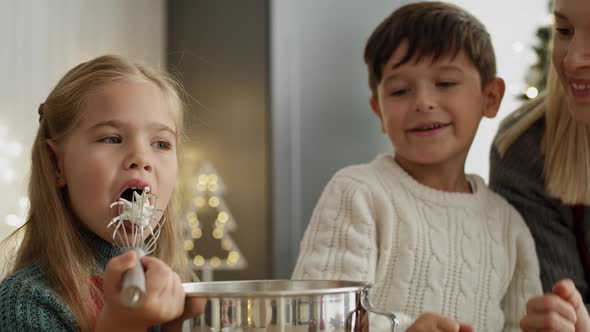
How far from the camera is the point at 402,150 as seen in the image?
4.98 feet

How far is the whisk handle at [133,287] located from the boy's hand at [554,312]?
59 cm

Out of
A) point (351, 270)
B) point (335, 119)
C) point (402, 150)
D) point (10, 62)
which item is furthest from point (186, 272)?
point (335, 119)

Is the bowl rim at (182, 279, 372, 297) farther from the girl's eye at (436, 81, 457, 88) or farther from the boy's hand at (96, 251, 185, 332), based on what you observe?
the girl's eye at (436, 81, 457, 88)

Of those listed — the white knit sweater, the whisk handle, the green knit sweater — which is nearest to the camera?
the whisk handle

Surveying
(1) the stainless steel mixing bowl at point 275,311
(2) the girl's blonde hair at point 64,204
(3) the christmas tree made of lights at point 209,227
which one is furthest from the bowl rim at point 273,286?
(3) the christmas tree made of lights at point 209,227

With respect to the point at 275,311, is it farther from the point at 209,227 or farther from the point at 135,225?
the point at 209,227

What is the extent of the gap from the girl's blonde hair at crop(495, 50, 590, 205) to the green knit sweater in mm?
1022

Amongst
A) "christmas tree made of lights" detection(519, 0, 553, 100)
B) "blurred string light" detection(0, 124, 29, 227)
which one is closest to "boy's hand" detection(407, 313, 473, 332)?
"blurred string light" detection(0, 124, 29, 227)

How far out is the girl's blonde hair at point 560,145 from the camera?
5.08 ft

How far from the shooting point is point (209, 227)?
3381 millimetres

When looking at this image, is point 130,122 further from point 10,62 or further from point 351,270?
point 10,62

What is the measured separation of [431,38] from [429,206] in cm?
32

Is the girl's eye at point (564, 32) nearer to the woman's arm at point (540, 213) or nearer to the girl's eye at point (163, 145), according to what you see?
the woman's arm at point (540, 213)

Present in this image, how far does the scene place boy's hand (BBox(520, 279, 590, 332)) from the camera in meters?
1.01
